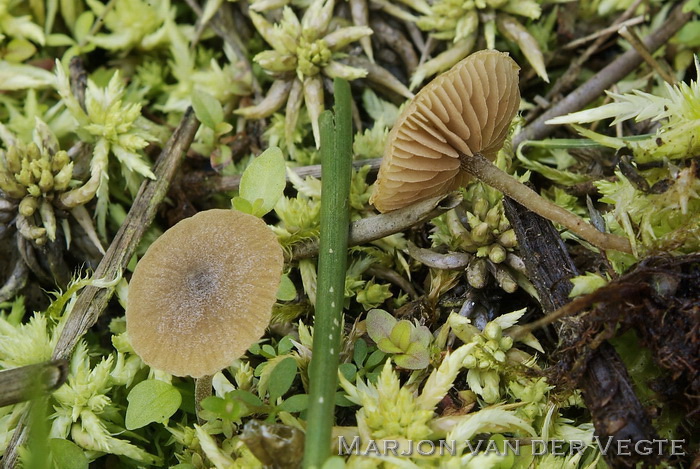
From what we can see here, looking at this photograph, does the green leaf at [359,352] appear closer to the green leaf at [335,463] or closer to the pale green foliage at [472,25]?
the green leaf at [335,463]

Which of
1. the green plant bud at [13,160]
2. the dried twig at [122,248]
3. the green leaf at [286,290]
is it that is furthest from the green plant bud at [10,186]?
the green leaf at [286,290]

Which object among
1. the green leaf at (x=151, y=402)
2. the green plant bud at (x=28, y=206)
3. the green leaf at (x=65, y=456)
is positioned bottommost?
the green leaf at (x=65, y=456)

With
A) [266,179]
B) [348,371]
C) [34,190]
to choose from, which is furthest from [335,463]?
[34,190]

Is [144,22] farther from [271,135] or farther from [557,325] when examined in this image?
[557,325]

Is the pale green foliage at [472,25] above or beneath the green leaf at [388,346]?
above

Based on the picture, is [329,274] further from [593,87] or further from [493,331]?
[593,87]

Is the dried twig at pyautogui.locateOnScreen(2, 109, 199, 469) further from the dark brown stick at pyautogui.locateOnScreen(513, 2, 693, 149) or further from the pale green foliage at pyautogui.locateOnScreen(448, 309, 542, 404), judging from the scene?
the dark brown stick at pyautogui.locateOnScreen(513, 2, 693, 149)
